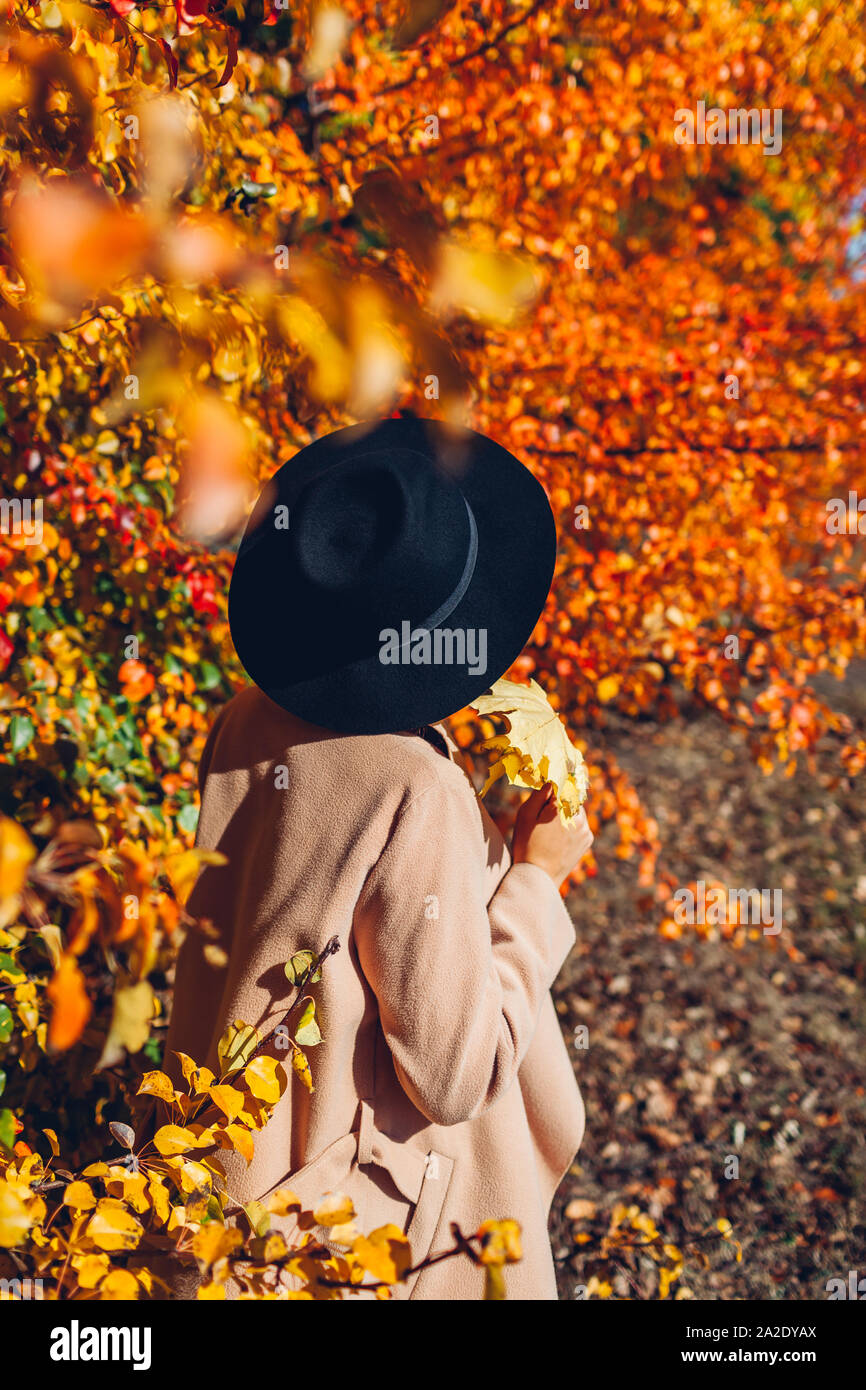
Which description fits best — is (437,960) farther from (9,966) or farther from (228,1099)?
(9,966)

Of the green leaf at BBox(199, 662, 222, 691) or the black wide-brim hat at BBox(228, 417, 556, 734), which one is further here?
the green leaf at BBox(199, 662, 222, 691)

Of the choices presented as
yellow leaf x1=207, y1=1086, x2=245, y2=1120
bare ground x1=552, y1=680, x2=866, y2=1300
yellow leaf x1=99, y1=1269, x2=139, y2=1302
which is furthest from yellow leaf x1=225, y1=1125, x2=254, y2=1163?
bare ground x1=552, y1=680, x2=866, y2=1300

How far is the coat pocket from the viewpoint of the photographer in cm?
159

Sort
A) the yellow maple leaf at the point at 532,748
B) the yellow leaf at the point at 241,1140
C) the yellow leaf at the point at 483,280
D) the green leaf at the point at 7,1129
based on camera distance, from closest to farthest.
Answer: the yellow leaf at the point at 241,1140 → the yellow maple leaf at the point at 532,748 → the yellow leaf at the point at 483,280 → the green leaf at the point at 7,1129

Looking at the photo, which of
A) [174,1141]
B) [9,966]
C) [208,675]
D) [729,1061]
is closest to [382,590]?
[174,1141]

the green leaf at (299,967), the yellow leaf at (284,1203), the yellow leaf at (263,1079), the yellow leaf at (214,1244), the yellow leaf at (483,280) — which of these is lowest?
the yellow leaf at (284,1203)

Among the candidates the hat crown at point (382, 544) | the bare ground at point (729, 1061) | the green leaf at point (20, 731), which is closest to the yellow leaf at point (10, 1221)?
the hat crown at point (382, 544)

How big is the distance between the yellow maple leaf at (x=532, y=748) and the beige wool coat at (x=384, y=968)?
0.08 meters

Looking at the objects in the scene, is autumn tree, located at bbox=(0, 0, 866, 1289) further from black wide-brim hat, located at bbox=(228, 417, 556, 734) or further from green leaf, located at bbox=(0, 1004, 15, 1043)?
black wide-brim hat, located at bbox=(228, 417, 556, 734)

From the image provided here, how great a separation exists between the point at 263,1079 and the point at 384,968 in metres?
0.24

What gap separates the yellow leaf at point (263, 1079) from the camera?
55.7 inches

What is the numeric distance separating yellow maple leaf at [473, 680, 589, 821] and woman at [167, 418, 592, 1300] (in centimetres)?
7

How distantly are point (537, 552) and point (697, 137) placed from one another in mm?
4371

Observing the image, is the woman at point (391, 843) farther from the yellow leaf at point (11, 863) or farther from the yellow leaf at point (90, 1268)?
the yellow leaf at point (11, 863)
